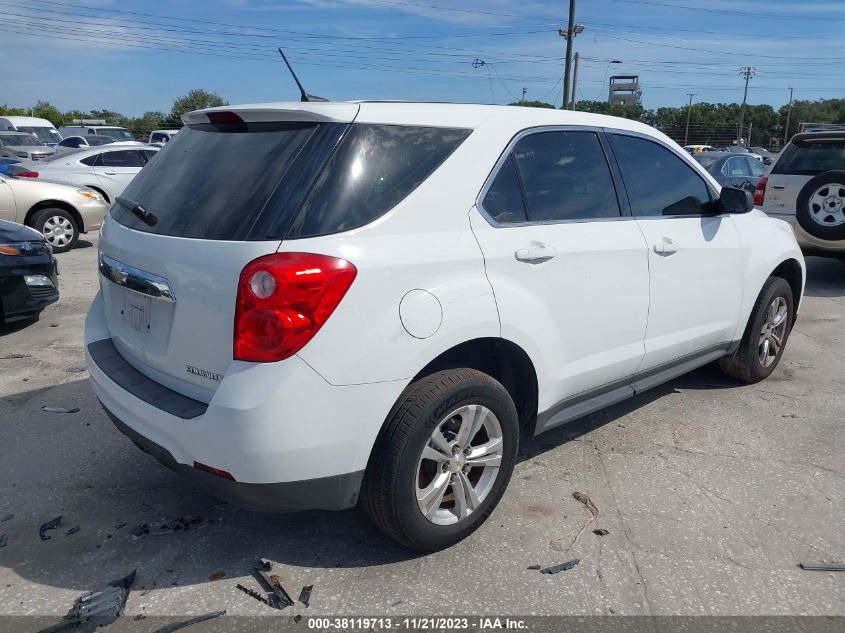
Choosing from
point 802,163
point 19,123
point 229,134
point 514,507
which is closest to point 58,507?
point 229,134

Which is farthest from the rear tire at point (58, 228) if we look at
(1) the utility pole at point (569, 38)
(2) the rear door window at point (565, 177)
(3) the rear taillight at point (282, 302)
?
(1) the utility pole at point (569, 38)

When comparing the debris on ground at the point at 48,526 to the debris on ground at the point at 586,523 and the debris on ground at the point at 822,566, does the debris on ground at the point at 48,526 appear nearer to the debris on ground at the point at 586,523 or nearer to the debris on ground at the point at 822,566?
the debris on ground at the point at 586,523

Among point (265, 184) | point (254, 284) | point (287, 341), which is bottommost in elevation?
point (287, 341)

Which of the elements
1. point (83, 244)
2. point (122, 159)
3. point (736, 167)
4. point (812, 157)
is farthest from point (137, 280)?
point (736, 167)

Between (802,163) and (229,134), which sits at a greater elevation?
(229,134)

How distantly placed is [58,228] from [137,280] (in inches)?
341

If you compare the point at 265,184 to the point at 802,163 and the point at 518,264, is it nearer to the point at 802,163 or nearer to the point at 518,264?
the point at 518,264

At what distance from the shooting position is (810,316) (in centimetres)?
714

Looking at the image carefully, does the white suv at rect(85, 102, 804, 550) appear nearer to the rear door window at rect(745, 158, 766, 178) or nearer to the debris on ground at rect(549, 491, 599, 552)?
the debris on ground at rect(549, 491, 599, 552)

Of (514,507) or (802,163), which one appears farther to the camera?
(802,163)

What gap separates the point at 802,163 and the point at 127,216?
8400 millimetres

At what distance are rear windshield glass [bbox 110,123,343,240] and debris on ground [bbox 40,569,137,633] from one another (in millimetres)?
1383

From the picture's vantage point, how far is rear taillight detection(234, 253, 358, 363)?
2.29m

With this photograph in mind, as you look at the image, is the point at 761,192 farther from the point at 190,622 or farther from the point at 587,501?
the point at 190,622
